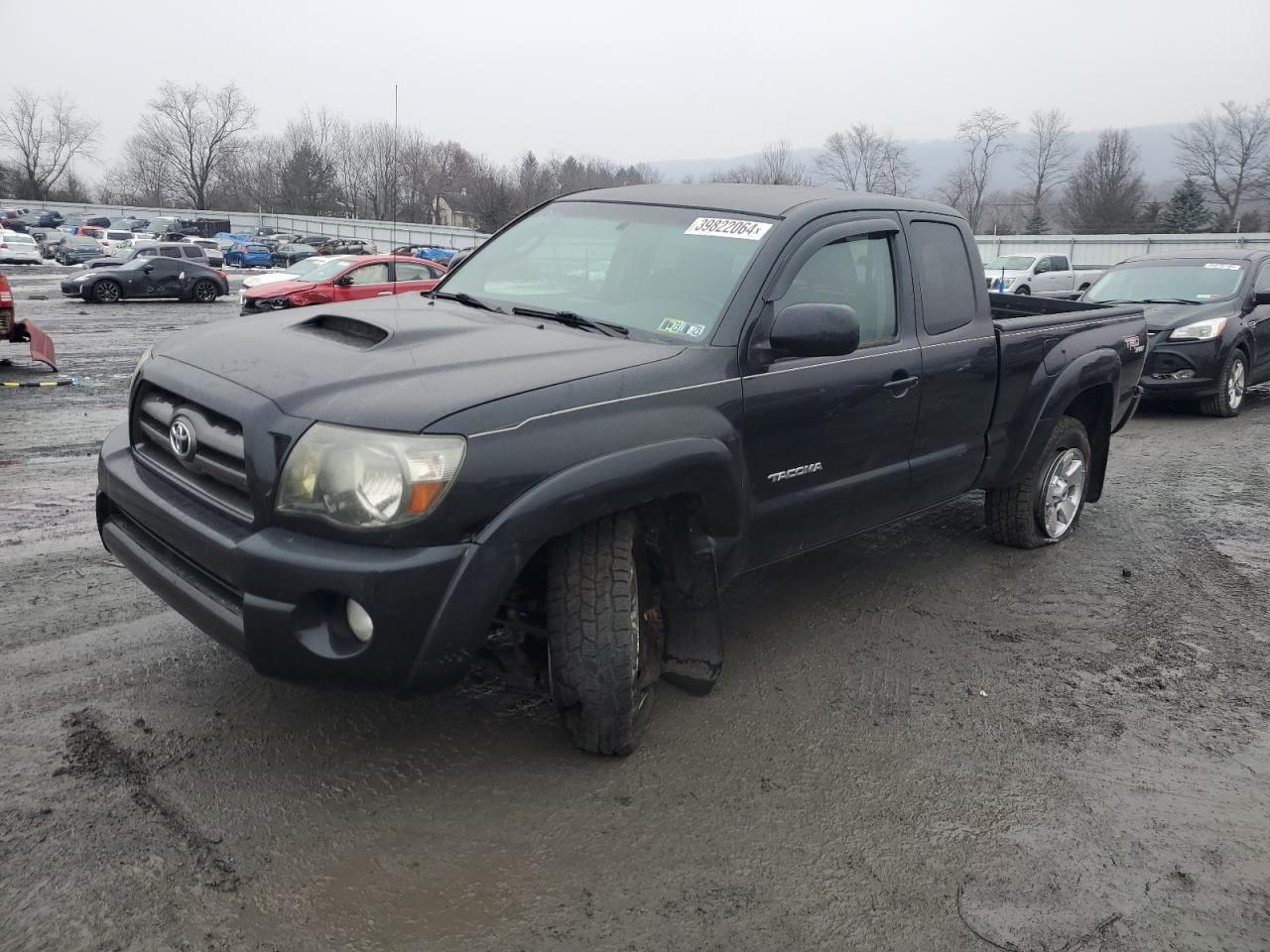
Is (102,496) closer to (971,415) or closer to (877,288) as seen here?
(877,288)

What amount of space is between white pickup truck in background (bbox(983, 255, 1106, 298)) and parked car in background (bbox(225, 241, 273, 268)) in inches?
1393

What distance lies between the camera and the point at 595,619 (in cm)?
308

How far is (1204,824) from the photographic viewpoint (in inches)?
125

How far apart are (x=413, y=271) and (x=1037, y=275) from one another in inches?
649

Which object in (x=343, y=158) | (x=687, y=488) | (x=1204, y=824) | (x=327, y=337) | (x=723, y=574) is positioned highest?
(x=343, y=158)

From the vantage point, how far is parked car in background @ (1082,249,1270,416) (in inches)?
401

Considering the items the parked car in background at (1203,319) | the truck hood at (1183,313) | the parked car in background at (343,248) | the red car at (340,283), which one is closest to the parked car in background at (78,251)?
the parked car in background at (343,248)

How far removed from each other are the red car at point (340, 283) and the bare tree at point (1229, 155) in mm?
65521

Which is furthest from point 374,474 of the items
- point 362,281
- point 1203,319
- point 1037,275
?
point 1037,275

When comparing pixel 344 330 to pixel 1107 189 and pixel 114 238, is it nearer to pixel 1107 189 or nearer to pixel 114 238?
pixel 114 238

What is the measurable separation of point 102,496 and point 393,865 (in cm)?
181

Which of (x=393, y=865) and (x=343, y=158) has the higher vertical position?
(x=343, y=158)

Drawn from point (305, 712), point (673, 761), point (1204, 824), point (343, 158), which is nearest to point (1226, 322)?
point (1204, 824)

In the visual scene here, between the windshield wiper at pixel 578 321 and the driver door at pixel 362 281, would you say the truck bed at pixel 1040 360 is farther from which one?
the driver door at pixel 362 281
